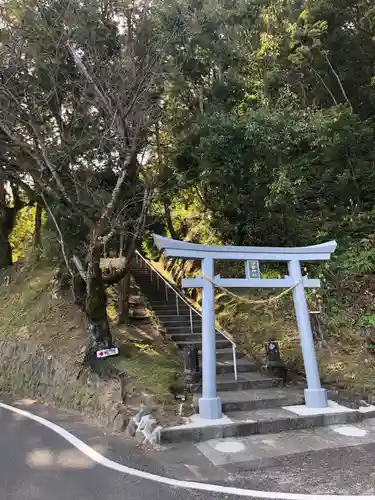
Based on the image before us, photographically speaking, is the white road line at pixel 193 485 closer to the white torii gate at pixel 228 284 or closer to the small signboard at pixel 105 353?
the white torii gate at pixel 228 284

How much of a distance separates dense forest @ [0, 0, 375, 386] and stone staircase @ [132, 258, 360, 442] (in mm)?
2097

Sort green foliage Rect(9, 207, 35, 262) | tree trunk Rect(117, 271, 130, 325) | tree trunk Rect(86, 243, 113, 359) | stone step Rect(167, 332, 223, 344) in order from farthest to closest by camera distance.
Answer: green foliage Rect(9, 207, 35, 262) < tree trunk Rect(117, 271, 130, 325) < stone step Rect(167, 332, 223, 344) < tree trunk Rect(86, 243, 113, 359)

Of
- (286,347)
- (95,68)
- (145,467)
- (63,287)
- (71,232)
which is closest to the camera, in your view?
(145,467)

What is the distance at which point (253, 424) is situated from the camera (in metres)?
5.85

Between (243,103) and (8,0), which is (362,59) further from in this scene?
(8,0)

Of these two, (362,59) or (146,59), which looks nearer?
(146,59)

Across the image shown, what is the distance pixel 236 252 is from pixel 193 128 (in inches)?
163

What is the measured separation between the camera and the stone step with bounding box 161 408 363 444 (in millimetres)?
5555

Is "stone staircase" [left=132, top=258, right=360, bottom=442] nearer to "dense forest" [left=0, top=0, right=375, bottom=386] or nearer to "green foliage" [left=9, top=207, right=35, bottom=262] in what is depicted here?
"dense forest" [left=0, top=0, right=375, bottom=386]

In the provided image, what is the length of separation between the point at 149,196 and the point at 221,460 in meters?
5.08

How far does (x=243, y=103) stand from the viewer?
36.7ft

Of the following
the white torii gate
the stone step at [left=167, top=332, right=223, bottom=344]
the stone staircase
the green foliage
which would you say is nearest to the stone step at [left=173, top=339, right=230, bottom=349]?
the stone staircase

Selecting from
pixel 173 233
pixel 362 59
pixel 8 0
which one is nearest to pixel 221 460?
pixel 8 0

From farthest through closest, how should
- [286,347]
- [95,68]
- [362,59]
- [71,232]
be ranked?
[362,59] < [286,347] < [71,232] < [95,68]
